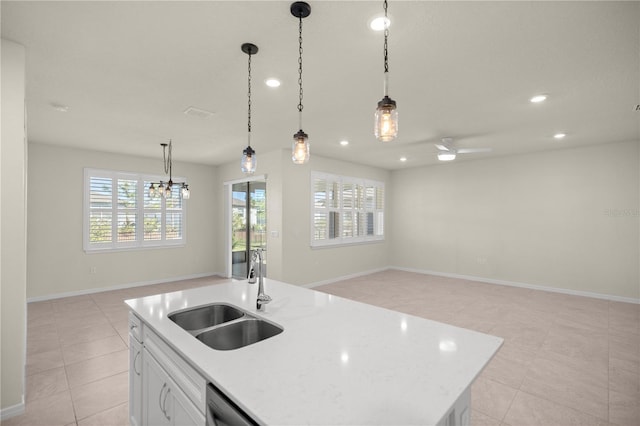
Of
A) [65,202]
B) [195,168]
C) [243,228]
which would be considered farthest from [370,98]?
[65,202]

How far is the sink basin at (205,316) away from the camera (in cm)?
195

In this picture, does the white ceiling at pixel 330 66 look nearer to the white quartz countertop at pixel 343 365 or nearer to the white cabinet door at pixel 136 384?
the white quartz countertop at pixel 343 365

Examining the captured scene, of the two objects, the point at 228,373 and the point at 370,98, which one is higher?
the point at 370,98

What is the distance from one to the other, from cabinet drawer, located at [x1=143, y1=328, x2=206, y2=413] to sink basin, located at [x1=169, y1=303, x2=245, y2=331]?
223 millimetres

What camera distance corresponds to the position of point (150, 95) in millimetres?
3158

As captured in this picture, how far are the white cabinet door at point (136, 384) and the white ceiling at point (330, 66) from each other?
2071 millimetres

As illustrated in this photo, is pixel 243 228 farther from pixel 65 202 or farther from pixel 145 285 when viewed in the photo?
pixel 65 202

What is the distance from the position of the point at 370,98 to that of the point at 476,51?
45.1 inches

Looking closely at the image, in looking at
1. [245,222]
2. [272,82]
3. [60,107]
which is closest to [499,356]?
[272,82]

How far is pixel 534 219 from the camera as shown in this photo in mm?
→ 5914

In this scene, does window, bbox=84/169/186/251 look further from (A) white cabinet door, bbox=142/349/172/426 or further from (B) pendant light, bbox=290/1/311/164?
(B) pendant light, bbox=290/1/311/164

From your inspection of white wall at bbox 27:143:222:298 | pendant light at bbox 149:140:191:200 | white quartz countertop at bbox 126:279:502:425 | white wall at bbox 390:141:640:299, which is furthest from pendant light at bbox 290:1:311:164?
white wall at bbox 390:141:640:299

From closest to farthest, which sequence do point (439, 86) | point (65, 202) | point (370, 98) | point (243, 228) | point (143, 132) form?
point (439, 86) → point (370, 98) → point (143, 132) → point (65, 202) → point (243, 228)

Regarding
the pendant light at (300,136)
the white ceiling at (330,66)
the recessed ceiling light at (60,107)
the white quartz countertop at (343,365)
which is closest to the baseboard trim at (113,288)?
the white ceiling at (330,66)
